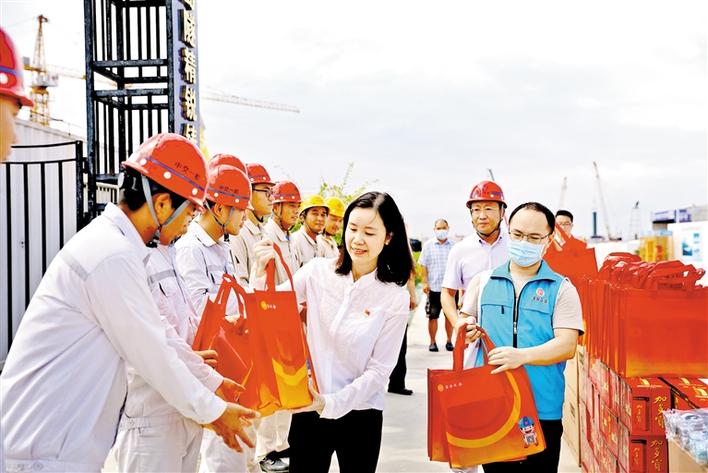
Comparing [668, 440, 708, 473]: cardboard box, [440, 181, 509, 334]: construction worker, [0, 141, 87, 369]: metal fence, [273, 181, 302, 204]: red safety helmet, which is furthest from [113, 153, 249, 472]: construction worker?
[0, 141, 87, 369]: metal fence

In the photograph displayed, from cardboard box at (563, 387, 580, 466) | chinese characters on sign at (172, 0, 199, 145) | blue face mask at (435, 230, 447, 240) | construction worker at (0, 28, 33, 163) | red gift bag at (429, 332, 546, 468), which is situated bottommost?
cardboard box at (563, 387, 580, 466)

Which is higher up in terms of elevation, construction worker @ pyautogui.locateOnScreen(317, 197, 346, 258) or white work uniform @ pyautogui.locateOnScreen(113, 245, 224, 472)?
construction worker @ pyautogui.locateOnScreen(317, 197, 346, 258)

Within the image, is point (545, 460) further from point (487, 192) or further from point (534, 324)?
point (487, 192)

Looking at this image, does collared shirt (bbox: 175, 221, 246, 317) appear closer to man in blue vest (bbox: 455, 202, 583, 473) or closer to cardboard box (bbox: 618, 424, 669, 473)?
man in blue vest (bbox: 455, 202, 583, 473)

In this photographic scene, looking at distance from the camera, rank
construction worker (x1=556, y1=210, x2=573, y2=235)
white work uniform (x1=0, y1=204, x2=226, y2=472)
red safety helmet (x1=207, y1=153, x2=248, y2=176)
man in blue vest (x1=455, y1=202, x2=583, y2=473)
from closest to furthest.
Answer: white work uniform (x1=0, y1=204, x2=226, y2=472) → man in blue vest (x1=455, y1=202, x2=583, y2=473) → red safety helmet (x1=207, y1=153, x2=248, y2=176) → construction worker (x1=556, y1=210, x2=573, y2=235)

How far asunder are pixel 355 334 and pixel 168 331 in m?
0.73

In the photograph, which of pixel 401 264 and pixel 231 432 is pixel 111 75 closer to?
pixel 401 264

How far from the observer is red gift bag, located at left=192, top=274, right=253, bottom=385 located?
8.43 feet

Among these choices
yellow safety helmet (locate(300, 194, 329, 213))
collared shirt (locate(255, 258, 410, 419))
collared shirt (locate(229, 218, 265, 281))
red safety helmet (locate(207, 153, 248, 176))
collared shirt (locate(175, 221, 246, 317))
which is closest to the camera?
collared shirt (locate(255, 258, 410, 419))

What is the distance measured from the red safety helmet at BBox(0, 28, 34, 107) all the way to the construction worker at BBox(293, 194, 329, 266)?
4632 millimetres

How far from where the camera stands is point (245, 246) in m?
5.03

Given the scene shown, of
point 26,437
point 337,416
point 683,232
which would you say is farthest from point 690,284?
point 683,232

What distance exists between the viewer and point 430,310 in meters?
9.84

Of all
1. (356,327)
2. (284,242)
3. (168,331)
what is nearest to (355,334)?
(356,327)
